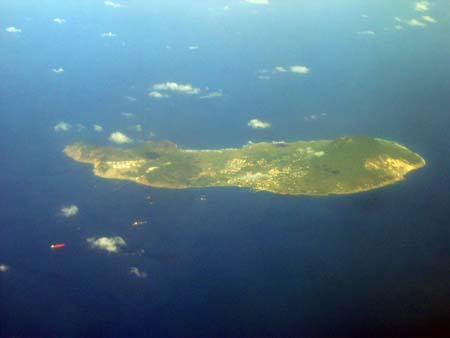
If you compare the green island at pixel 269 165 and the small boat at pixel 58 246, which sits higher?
the green island at pixel 269 165

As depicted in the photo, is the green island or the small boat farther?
the green island

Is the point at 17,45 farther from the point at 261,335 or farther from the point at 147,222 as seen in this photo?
the point at 261,335

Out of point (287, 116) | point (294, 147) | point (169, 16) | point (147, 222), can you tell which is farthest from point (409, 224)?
point (169, 16)

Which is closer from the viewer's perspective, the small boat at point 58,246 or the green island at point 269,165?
the small boat at point 58,246

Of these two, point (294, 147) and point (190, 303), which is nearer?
point (190, 303)

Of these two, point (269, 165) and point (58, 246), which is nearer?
point (58, 246)

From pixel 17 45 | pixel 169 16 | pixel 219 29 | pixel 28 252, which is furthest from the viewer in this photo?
pixel 169 16

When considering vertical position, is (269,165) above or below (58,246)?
above

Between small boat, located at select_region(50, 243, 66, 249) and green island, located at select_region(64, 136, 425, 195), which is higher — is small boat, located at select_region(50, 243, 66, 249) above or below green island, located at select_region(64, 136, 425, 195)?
below
